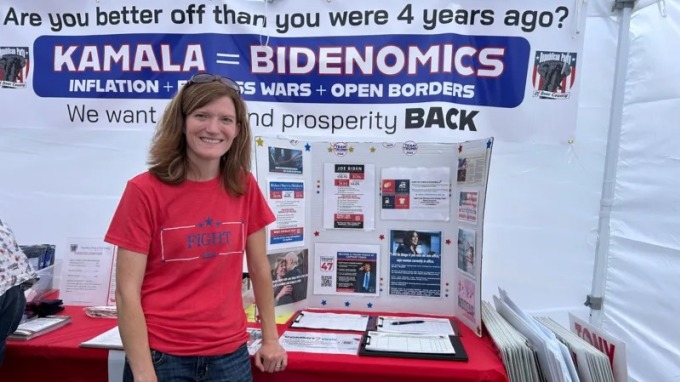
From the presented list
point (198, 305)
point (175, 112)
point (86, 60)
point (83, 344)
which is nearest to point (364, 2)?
point (175, 112)

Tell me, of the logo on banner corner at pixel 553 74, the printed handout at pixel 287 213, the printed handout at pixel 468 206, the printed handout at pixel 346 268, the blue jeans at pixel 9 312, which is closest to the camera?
the blue jeans at pixel 9 312

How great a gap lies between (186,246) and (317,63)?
3.76 feet

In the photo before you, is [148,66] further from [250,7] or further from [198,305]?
[198,305]

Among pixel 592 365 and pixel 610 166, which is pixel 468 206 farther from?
pixel 610 166

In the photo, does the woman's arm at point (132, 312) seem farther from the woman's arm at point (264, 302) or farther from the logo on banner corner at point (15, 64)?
the logo on banner corner at point (15, 64)

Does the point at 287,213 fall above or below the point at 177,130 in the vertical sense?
below

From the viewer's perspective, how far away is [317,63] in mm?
1958

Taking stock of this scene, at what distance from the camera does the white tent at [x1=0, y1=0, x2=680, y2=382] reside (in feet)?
5.59

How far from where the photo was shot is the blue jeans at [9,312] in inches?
52.0

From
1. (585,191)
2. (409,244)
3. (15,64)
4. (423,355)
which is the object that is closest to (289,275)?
(409,244)

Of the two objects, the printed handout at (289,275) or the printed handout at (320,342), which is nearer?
the printed handout at (320,342)

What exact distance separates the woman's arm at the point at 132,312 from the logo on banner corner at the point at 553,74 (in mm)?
1660

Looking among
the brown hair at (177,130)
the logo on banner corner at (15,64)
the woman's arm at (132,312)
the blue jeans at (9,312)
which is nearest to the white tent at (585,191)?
the logo on banner corner at (15,64)

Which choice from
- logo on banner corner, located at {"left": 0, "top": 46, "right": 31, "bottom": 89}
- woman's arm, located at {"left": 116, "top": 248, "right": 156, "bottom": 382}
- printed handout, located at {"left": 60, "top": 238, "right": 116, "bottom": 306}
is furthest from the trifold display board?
logo on banner corner, located at {"left": 0, "top": 46, "right": 31, "bottom": 89}
